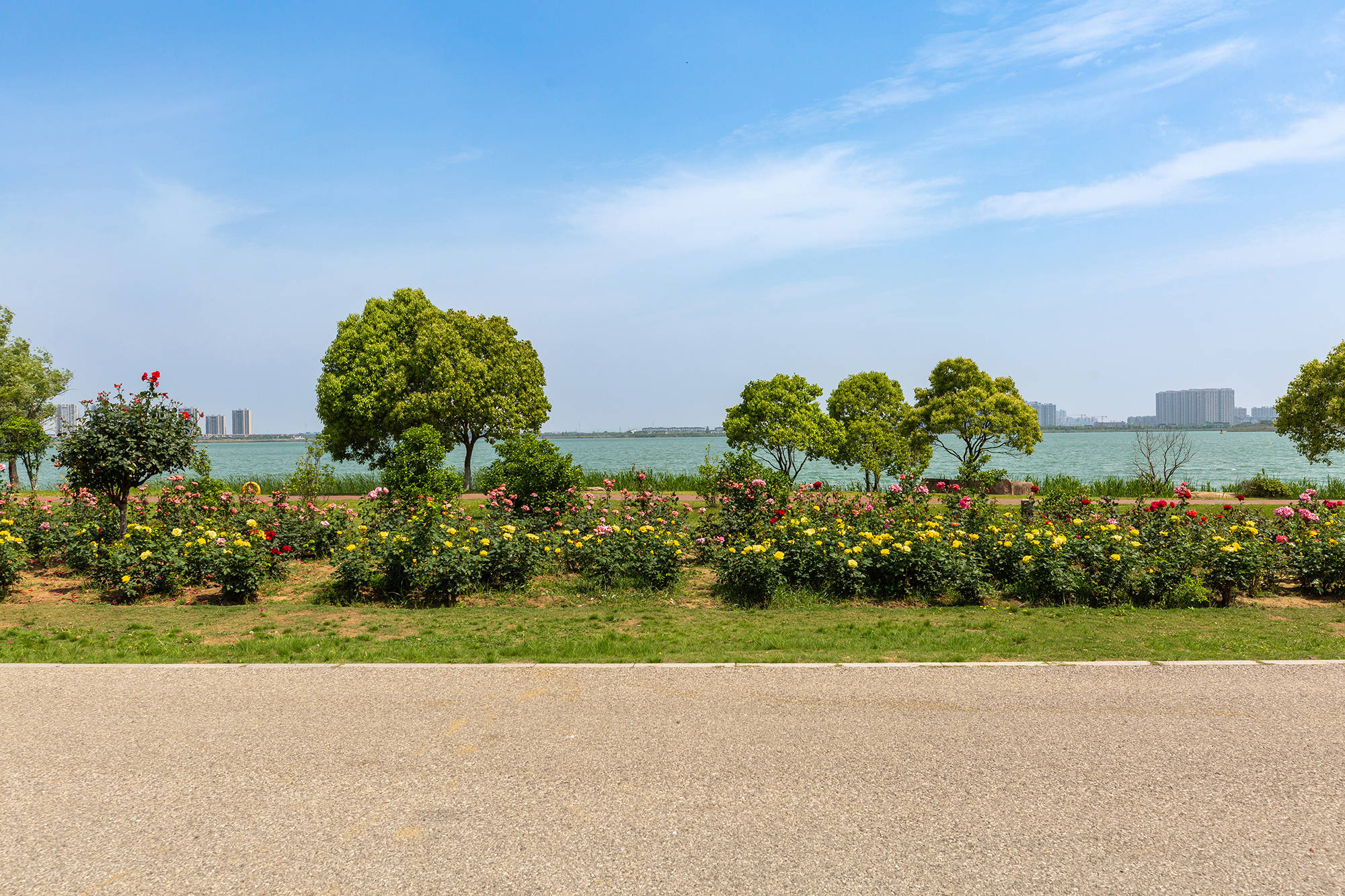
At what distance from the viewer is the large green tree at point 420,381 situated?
31203mm

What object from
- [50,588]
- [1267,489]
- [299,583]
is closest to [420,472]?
[299,583]

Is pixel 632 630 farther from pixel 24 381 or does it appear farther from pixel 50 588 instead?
pixel 24 381

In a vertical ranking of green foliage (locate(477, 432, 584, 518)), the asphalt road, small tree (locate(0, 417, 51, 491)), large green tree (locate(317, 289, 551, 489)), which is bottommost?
the asphalt road

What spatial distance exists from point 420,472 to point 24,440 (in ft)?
68.4

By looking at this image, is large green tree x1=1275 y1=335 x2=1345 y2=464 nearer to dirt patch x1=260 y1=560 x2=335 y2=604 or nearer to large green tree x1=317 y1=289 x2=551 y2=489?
large green tree x1=317 y1=289 x2=551 y2=489

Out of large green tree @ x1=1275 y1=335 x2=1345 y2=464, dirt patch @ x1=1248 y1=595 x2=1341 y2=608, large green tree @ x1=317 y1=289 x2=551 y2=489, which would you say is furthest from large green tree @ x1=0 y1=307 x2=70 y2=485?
large green tree @ x1=1275 y1=335 x2=1345 y2=464

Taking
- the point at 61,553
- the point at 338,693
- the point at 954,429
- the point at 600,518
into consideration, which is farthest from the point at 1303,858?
the point at 954,429

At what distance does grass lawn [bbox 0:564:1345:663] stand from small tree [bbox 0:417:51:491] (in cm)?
2276

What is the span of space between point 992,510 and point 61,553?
15.2 metres

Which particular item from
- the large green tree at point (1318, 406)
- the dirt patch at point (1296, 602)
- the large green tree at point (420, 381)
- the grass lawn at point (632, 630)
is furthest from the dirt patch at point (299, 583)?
the large green tree at point (1318, 406)

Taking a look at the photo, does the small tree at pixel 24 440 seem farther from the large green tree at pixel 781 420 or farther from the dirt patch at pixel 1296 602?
the dirt patch at pixel 1296 602

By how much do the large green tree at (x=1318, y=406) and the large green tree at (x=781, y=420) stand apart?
19.6 metres

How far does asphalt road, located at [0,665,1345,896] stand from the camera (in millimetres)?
3354

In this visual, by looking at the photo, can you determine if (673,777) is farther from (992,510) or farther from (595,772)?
(992,510)
